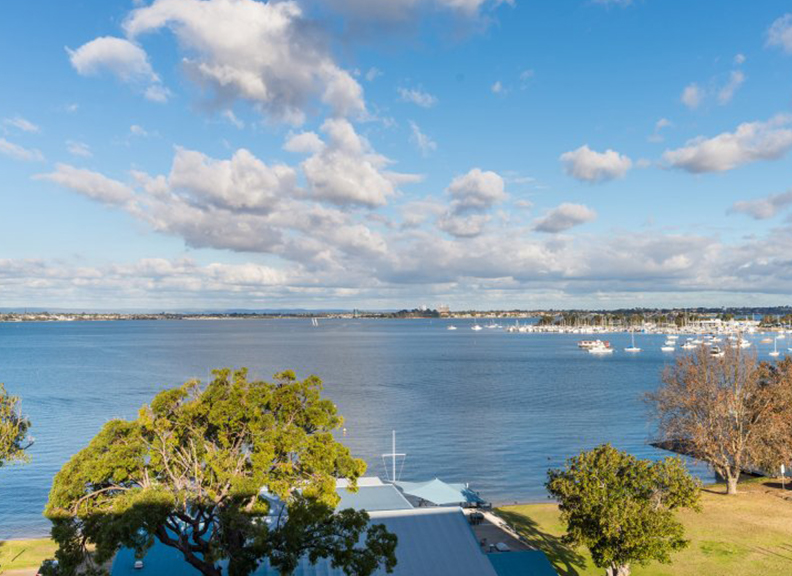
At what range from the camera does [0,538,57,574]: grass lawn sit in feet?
89.8

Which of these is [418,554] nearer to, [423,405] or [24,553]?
[24,553]

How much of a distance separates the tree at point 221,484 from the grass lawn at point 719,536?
1189 centimetres

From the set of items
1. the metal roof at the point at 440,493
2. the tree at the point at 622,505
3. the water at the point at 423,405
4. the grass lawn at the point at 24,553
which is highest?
the tree at the point at 622,505

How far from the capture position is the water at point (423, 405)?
175 ft

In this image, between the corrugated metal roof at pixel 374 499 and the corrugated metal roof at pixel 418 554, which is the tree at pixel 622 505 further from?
the corrugated metal roof at pixel 374 499

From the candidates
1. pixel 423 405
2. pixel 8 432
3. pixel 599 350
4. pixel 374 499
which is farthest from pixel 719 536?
pixel 599 350

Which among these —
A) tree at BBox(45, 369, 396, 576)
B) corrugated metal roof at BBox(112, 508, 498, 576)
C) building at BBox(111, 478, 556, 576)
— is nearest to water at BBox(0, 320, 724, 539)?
corrugated metal roof at BBox(112, 508, 498, 576)

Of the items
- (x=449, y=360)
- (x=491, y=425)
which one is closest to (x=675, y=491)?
(x=491, y=425)

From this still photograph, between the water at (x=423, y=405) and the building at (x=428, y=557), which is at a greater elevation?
the building at (x=428, y=557)

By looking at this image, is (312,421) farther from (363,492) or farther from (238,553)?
(363,492)

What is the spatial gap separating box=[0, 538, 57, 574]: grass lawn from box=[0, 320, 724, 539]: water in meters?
7.67

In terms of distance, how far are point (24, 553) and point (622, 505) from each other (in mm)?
27794

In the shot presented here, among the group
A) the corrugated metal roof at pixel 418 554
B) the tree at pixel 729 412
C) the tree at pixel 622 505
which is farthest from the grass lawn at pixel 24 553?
the tree at pixel 729 412

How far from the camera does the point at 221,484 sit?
2073 cm
